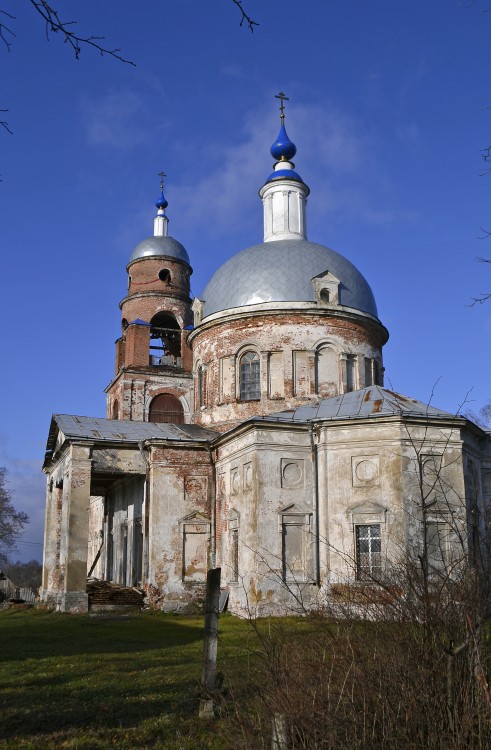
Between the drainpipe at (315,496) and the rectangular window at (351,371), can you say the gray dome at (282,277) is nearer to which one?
the rectangular window at (351,371)

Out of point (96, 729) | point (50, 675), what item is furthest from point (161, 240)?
point (96, 729)

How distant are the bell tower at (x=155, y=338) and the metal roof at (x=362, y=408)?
499 inches

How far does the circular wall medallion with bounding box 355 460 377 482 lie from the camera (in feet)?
57.0

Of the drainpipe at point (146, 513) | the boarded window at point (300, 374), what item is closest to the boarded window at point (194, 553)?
the drainpipe at point (146, 513)

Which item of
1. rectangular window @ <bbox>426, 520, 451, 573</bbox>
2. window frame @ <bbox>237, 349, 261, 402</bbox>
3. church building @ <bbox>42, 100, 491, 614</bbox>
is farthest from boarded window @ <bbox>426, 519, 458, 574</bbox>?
window frame @ <bbox>237, 349, 261, 402</bbox>

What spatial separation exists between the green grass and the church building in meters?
2.78

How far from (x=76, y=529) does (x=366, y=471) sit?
8.08m

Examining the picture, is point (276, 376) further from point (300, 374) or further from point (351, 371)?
point (351, 371)

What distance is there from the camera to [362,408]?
18453 mm

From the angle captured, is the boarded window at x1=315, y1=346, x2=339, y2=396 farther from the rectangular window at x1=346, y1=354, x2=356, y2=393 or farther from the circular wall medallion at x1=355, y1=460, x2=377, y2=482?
the circular wall medallion at x1=355, y1=460, x2=377, y2=482

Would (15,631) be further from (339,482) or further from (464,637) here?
(464,637)

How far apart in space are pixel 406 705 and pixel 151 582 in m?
15.9

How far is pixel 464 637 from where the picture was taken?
190 inches

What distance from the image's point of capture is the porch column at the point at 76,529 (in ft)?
62.8
